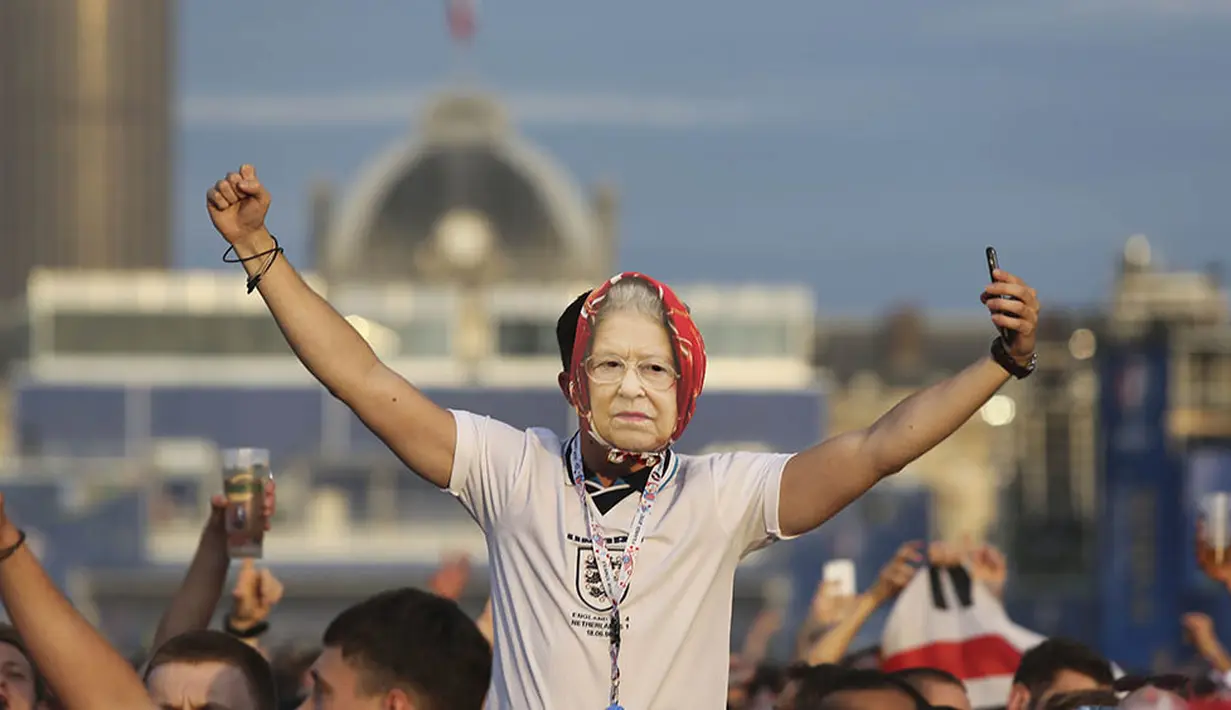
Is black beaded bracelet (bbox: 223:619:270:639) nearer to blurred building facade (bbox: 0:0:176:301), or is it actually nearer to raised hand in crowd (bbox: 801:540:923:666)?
raised hand in crowd (bbox: 801:540:923:666)

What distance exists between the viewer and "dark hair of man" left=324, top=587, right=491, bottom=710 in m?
7.19

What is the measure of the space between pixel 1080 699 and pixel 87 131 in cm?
18382

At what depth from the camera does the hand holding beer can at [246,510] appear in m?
8.64

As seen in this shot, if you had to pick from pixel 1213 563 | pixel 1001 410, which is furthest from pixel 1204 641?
pixel 1001 410

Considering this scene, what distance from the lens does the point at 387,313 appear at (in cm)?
8738

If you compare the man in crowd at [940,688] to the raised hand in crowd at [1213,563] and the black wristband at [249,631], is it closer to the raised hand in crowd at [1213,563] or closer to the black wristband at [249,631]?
the raised hand in crowd at [1213,563]

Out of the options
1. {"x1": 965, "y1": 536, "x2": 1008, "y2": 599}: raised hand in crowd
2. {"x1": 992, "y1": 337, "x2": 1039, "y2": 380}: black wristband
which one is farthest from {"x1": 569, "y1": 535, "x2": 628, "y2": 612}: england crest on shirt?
{"x1": 965, "y1": 536, "x2": 1008, "y2": 599}: raised hand in crowd

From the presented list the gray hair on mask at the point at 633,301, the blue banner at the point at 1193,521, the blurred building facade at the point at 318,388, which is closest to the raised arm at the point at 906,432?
the gray hair on mask at the point at 633,301

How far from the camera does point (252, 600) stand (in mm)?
9156

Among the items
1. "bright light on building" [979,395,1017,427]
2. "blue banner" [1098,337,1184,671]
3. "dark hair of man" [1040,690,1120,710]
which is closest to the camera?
"dark hair of man" [1040,690,1120,710]

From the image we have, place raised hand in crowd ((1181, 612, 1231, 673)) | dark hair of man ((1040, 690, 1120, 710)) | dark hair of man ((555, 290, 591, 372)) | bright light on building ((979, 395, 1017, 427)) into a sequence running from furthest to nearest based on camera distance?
bright light on building ((979, 395, 1017, 427)) < raised hand in crowd ((1181, 612, 1231, 673)) < dark hair of man ((1040, 690, 1120, 710)) < dark hair of man ((555, 290, 591, 372))

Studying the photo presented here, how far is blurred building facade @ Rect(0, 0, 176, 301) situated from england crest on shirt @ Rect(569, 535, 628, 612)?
181230 mm

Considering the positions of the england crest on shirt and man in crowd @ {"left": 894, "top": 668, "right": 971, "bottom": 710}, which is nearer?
the england crest on shirt

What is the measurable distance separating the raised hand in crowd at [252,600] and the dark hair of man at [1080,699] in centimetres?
204
